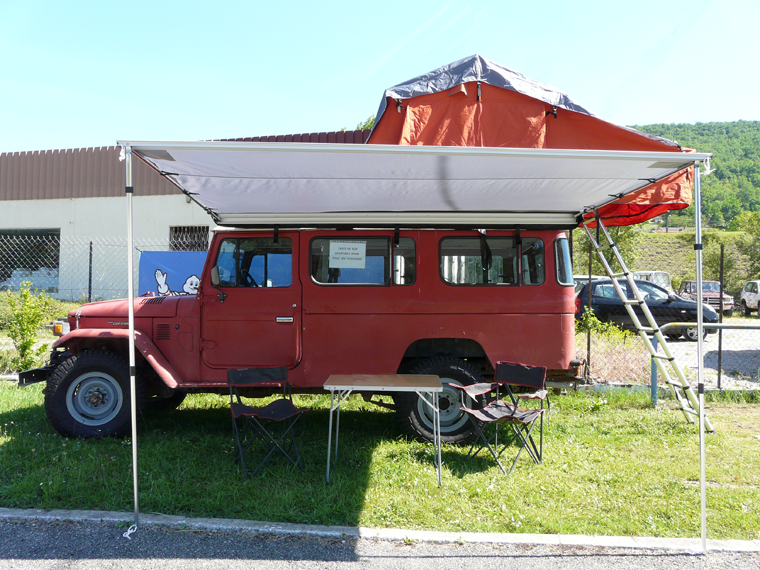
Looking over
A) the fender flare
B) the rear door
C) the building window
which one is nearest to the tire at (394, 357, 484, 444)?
the rear door

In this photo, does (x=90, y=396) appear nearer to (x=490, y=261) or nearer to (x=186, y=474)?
(x=186, y=474)

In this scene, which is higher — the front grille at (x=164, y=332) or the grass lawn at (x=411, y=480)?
the front grille at (x=164, y=332)

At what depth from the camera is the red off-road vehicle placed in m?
5.18

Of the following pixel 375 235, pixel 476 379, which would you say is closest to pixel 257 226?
pixel 375 235

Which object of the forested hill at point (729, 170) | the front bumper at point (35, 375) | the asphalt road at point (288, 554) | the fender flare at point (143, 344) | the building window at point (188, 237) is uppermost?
the forested hill at point (729, 170)

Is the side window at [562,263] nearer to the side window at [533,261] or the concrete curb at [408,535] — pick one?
the side window at [533,261]

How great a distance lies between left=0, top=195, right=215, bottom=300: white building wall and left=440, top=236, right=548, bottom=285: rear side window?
13812 millimetres

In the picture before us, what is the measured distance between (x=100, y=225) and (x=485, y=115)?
17.9 m

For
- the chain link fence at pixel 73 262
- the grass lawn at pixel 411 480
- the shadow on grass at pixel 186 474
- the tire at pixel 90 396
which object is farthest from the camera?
the chain link fence at pixel 73 262

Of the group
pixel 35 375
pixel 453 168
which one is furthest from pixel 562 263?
pixel 35 375

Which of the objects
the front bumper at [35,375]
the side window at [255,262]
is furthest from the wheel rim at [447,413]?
the front bumper at [35,375]

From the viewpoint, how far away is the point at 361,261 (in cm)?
529

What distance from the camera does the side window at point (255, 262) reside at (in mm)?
5234

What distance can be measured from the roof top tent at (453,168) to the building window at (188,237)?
42.8ft
